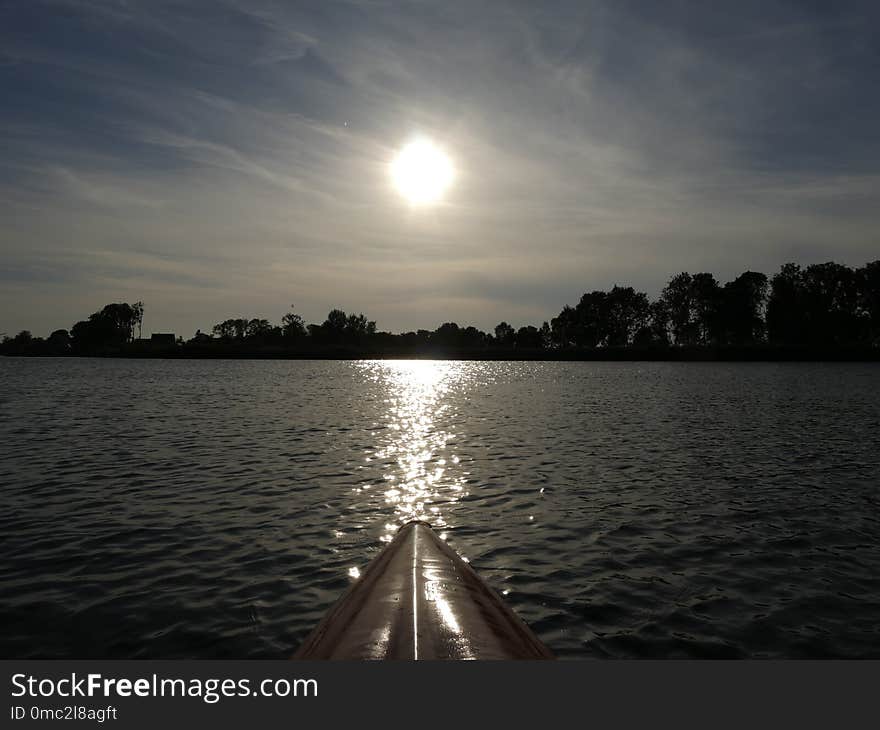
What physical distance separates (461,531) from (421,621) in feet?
21.5

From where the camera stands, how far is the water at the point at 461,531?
8422mm

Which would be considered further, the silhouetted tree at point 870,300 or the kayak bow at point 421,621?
the silhouetted tree at point 870,300

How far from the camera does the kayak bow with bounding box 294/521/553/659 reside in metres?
6.30

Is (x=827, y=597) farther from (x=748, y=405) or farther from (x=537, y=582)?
(x=748, y=405)

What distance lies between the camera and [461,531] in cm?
1330

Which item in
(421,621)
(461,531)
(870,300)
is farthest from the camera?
(870,300)

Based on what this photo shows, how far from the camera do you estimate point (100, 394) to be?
174 ft

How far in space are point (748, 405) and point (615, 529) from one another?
37757 mm

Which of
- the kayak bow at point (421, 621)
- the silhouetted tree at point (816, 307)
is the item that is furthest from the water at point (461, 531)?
the silhouetted tree at point (816, 307)

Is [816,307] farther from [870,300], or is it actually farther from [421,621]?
[421,621]

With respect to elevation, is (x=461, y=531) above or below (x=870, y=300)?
below

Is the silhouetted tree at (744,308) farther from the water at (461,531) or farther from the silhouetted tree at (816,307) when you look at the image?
the water at (461,531)

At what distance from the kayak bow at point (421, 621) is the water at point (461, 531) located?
1.02m

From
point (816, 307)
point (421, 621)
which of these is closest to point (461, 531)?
point (421, 621)
